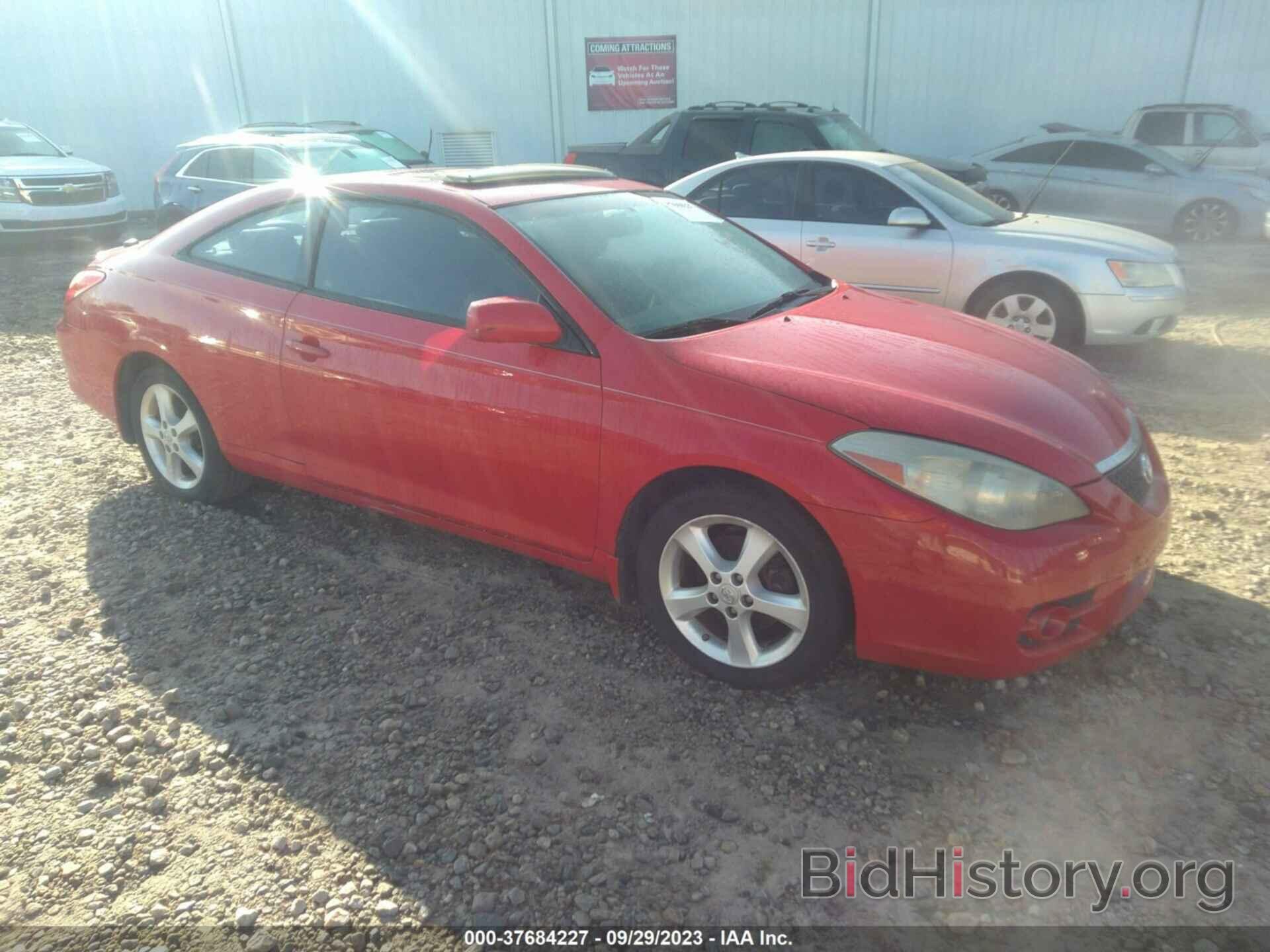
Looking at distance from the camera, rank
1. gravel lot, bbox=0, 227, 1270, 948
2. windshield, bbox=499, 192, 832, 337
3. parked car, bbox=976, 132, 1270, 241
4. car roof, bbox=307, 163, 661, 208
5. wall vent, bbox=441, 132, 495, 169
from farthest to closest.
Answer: wall vent, bbox=441, 132, 495, 169
parked car, bbox=976, 132, 1270, 241
car roof, bbox=307, 163, 661, 208
windshield, bbox=499, 192, 832, 337
gravel lot, bbox=0, 227, 1270, 948

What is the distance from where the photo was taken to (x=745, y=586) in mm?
2752

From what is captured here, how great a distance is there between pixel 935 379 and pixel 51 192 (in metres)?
12.7

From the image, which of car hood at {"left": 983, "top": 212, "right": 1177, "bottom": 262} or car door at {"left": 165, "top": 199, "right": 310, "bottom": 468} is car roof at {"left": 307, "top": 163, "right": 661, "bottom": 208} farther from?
car hood at {"left": 983, "top": 212, "right": 1177, "bottom": 262}

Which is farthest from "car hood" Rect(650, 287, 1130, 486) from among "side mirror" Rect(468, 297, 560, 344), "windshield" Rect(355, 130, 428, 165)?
"windshield" Rect(355, 130, 428, 165)

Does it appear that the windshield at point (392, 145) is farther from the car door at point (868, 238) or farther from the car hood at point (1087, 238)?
the car hood at point (1087, 238)

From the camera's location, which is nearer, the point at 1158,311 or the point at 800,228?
the point at 1158,311

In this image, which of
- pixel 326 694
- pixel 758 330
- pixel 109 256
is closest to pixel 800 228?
pixel 758 330

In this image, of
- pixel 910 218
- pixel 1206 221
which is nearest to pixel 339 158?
pixel 910 218

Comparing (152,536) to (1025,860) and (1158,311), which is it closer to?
(1025,860)

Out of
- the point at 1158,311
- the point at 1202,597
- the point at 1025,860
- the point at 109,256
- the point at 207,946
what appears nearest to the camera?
the point at 207,946

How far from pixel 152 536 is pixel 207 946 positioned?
242cm

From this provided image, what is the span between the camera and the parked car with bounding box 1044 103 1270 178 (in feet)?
42.9

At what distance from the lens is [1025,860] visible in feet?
7.38

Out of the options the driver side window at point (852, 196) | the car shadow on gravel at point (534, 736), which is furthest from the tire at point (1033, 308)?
the car shadow on gravel at point (534, 736)
